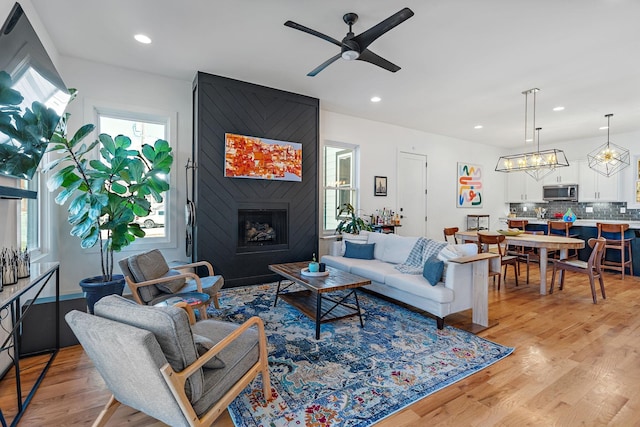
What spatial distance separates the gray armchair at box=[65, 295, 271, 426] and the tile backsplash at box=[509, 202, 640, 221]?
9.25 meters

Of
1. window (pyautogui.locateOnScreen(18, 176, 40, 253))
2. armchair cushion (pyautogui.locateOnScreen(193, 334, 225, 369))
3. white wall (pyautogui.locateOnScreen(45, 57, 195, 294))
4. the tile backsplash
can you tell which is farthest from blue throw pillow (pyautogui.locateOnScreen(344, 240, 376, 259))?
the tile backsplash

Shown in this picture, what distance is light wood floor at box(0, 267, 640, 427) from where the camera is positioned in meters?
1.82

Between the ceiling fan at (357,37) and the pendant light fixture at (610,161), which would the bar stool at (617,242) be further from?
the ceiling fan at (357,37)

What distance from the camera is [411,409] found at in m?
1.90

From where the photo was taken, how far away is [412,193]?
7.11 meters

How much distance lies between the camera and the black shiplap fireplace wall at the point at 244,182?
4.32 m

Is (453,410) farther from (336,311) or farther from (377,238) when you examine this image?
(377,238)

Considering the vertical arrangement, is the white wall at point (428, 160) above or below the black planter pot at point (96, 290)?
above

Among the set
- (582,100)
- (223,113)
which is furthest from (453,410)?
(582,100)

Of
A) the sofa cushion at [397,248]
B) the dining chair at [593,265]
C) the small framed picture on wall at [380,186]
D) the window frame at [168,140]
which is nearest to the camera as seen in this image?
the dining chair at [593,265]

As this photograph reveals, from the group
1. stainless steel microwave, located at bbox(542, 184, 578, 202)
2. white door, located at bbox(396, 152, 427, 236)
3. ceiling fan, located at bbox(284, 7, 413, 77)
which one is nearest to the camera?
Answer: ceiling fan, located at bbox(284, 7, 413, 77)

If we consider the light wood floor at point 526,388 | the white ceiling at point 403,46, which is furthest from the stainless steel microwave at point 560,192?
the light wood floor at point 526,388

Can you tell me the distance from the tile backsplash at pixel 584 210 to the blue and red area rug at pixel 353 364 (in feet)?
22.7

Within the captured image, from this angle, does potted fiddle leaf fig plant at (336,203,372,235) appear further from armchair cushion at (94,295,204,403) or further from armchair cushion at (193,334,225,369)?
armchair cushion at (94,295,204,403)
